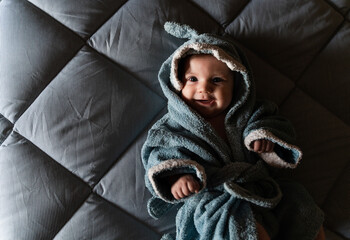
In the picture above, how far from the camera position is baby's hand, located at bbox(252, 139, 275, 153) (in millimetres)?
896

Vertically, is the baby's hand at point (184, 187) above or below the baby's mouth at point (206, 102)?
below

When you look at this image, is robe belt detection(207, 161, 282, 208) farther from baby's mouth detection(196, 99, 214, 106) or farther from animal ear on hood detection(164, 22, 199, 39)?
animal ear on hood detection(164, 22, 199, 39)

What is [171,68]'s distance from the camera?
3.08 feet

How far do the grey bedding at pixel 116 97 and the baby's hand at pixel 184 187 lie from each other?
0.18 metres

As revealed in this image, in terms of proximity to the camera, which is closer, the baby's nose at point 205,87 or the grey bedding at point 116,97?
the baby's nose at point 205,87

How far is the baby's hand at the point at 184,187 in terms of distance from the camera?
84 centimetres

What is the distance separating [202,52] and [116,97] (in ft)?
0.98

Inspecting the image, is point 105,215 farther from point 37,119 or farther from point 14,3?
point 14,3

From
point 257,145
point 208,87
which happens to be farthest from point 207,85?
point 257,145

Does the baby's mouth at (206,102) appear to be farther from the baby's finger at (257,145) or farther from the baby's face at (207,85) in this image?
the baby's finger at (257,145)

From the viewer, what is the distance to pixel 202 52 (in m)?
0.92

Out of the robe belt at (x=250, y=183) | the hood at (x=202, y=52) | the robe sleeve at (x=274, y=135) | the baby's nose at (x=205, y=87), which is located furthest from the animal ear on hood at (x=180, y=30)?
the robe belt at (x=250, y=183)

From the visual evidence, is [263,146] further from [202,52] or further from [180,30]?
[180,30]

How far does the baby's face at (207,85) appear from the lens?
906mm
